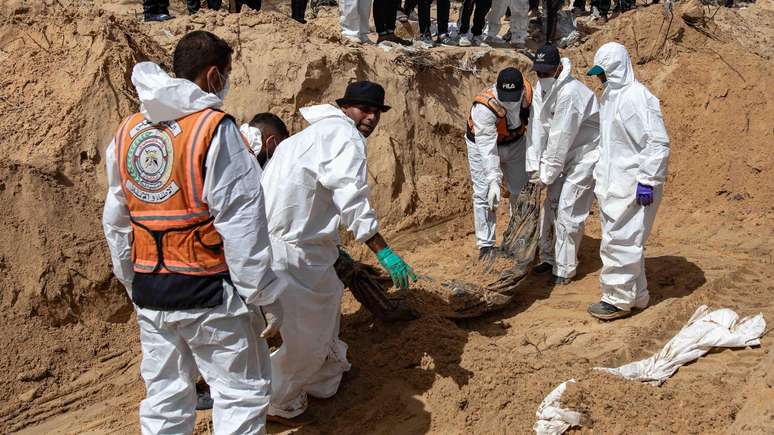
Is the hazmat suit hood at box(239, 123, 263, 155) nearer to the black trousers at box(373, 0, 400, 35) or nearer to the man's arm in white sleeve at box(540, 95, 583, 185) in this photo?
the man's arm in white sleeve at box(540, 95, 583, 185)

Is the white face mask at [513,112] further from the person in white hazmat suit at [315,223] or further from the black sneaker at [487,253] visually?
the person in white hazmat suit at [315,223]

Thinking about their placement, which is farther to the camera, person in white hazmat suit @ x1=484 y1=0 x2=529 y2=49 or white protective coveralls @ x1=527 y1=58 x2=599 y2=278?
person in white hazmat suit @ x1=484 y1=0 x2=529 y2=49

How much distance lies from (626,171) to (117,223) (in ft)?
11.6

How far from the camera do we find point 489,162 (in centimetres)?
605

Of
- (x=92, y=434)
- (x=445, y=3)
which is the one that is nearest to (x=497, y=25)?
(x=445, y=3)

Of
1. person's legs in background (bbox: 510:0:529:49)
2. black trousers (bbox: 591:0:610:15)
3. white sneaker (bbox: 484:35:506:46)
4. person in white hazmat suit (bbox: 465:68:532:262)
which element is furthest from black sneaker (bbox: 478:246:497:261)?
black trousers (bbox: 591:0:610:15)

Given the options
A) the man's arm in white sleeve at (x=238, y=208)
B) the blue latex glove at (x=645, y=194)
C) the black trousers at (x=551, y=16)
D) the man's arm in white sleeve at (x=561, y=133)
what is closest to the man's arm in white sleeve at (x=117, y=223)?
the man's arm in white sleeve at (x=238, y=208)

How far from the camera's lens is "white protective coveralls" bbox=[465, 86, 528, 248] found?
6.08m

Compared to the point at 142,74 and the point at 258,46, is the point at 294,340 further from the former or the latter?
the point at 258,46

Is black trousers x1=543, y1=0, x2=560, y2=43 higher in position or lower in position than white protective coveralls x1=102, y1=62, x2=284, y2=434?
higher

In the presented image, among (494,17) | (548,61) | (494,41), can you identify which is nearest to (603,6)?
(494,17)

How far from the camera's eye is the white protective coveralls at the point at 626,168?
500 cm

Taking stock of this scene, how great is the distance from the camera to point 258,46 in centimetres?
709

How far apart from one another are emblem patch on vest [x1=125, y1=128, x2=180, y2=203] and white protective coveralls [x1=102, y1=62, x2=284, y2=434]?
9 centimetres
